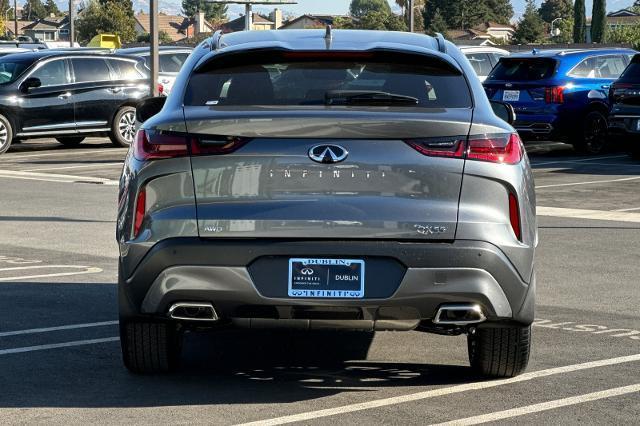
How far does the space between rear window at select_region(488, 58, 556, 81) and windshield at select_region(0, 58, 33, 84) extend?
833 centimetres

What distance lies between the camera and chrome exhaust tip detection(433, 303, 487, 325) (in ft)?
20.6

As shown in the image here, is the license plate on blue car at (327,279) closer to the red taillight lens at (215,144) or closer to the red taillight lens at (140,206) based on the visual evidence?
the red taillight lens at (215,144)

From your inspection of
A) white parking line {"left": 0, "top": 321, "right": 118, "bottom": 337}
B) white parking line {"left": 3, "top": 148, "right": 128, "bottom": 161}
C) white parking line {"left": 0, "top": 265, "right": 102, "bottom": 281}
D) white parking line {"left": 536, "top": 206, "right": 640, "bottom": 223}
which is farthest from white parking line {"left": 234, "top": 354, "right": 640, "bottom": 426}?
white parking line {"left": 3, "top": 148, "right": 128, "bottom": 161}

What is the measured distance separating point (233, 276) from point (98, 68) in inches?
817

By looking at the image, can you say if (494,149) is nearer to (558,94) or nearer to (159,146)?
(159,146)

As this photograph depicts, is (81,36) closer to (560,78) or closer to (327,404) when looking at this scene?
(560,78)

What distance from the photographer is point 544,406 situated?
643 centimetres

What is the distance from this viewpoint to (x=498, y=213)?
639cm

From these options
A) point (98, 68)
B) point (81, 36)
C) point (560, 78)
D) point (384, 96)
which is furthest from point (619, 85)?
point (81, 36)

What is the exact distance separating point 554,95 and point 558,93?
0.26 ft

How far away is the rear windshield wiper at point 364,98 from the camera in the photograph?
6.68 metres

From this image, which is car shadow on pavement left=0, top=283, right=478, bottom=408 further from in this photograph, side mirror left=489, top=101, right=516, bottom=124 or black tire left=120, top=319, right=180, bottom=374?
side mirror left=489, top=101, right=516, bottom=124

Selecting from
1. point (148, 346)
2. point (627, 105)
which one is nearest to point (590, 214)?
point (627, 105)

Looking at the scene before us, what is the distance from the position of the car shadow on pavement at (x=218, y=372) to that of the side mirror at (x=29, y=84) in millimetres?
17377
